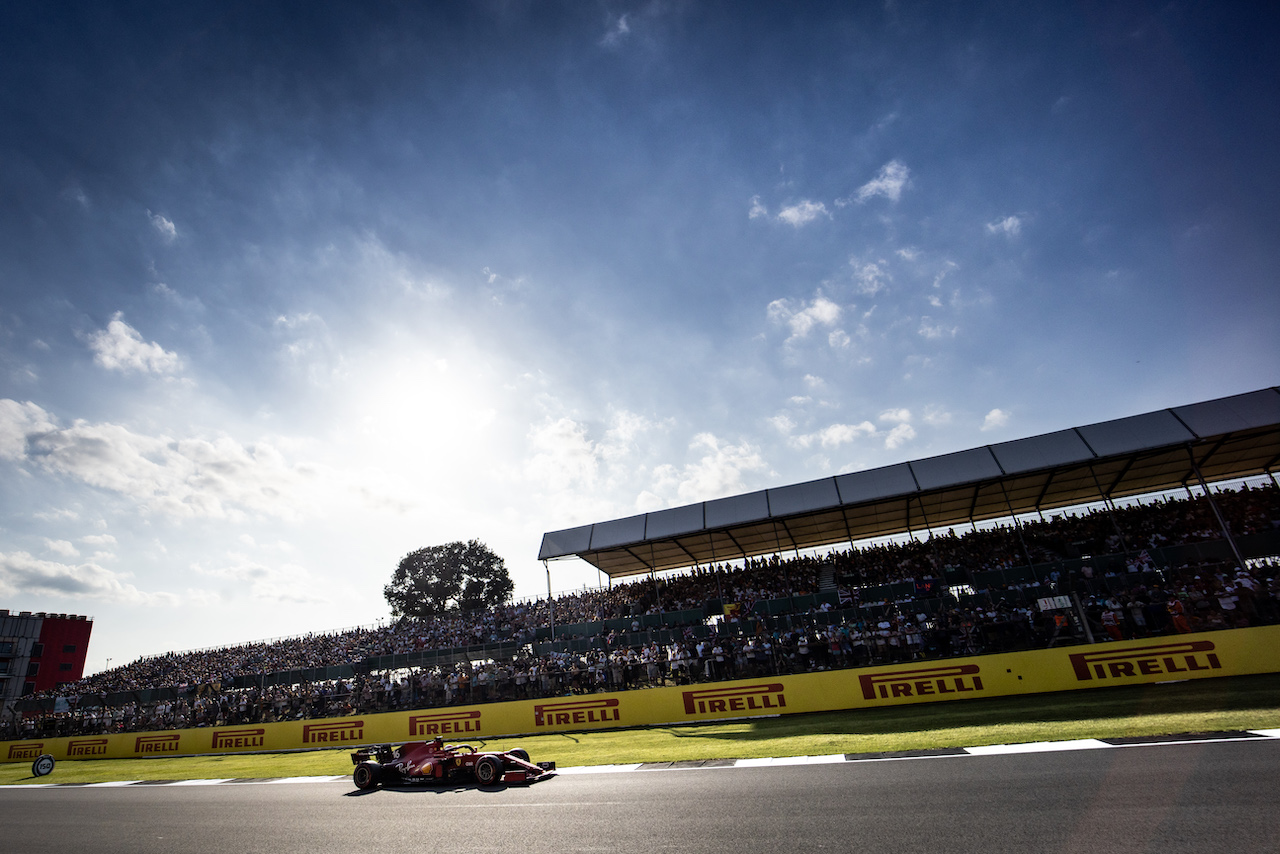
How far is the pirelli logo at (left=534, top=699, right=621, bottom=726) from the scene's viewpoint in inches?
701

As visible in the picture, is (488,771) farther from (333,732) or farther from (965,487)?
(965,487)

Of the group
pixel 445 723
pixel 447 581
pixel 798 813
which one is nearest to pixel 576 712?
pixel 445 723

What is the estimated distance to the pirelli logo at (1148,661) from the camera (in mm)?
13383

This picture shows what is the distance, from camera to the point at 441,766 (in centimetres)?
1203

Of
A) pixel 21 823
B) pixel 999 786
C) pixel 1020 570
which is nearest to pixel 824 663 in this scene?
pixel 1020 570

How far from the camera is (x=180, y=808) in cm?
1190

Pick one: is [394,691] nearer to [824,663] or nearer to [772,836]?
[824,663]

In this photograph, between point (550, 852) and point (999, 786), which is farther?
point (999, 786)

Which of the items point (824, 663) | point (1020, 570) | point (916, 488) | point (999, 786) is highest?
point (916, 488)

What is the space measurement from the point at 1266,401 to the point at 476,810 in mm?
25896

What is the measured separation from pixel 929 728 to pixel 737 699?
6275 millimetres

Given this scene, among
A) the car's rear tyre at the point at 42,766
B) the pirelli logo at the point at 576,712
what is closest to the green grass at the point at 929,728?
the pirelli logo at the point at 576,712

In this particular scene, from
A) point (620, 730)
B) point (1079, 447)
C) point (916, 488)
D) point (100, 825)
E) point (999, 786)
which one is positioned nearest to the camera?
point (999, 786)

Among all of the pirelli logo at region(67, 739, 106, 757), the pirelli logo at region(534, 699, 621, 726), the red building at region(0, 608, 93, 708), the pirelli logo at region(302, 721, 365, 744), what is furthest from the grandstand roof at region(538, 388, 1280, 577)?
the red building at region(0, 608, 93, 708)
